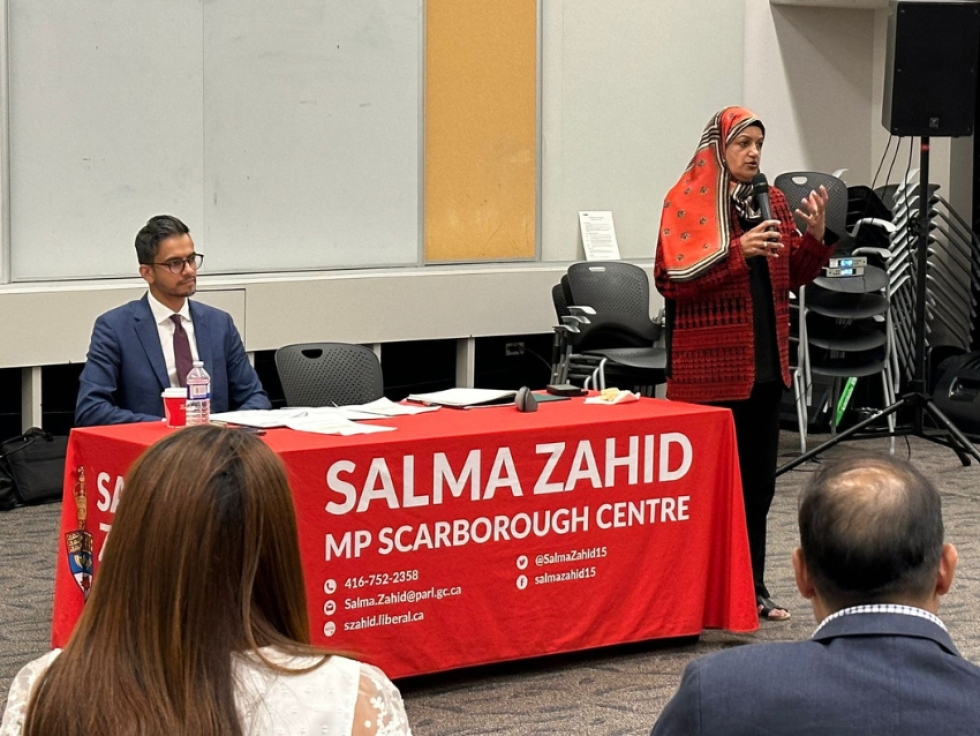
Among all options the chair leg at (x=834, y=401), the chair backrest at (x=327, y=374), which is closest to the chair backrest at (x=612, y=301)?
the chair leg at (x=834, y=401)

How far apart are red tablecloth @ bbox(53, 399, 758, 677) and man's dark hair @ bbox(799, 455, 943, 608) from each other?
7.03 feet

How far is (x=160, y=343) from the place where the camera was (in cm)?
439

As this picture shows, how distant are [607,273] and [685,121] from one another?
143 centimetres

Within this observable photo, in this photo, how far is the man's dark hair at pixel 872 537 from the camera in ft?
4.55

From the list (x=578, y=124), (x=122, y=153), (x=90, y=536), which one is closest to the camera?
(x=90, y=536)

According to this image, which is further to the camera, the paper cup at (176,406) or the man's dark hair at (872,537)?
the paper cup at (176,406)

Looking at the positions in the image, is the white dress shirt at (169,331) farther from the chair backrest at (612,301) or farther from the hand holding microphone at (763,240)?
the chair backrest at (612,301)

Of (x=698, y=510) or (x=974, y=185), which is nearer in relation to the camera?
(x=698, y=510)

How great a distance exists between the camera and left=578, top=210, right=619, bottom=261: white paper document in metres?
7.57

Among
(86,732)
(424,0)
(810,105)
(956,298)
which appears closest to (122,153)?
(424,0)

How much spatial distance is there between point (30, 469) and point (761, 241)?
3.28 meters

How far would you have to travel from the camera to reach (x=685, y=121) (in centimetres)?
790

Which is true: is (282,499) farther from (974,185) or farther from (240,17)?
(974,185)

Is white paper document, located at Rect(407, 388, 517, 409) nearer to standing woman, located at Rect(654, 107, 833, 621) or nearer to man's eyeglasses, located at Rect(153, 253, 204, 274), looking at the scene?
standing woman, located at Rect(654, 107, 833, 621)
